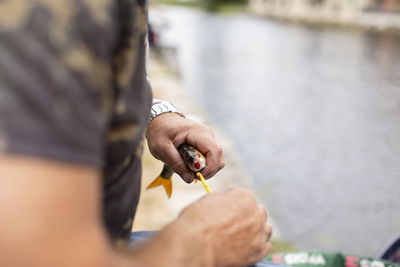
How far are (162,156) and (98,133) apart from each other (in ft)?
3.11

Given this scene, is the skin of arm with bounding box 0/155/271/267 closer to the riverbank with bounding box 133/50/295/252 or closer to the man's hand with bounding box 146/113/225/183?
the man's hand with bounding box 146/113/225/183

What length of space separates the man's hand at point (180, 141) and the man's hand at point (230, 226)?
0.43 m

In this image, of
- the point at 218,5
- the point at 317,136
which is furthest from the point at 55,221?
the point at 218,5

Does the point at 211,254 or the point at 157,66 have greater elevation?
the point at 211,254

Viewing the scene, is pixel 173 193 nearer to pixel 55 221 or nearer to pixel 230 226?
pixel 230 226

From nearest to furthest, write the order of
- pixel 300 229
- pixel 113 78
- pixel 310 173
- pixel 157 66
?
pixel 113 78
pixel 300 229
pixel 310 173
pixel 157 66

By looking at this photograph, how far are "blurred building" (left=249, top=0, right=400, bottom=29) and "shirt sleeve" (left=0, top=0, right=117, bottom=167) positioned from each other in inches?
1410

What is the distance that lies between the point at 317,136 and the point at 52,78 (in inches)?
291

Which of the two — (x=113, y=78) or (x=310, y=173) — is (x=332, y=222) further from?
(x=113, y=78)

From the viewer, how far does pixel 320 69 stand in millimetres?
15773

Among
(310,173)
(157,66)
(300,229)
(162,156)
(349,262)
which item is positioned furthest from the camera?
(157,66)

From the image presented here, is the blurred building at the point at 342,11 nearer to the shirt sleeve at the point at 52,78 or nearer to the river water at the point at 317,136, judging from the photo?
the river water at the point at 317,136

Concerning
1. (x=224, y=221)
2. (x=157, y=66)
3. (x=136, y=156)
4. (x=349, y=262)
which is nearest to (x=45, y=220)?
(x=136, y=156)

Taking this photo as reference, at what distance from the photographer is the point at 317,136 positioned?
25.4 ft
